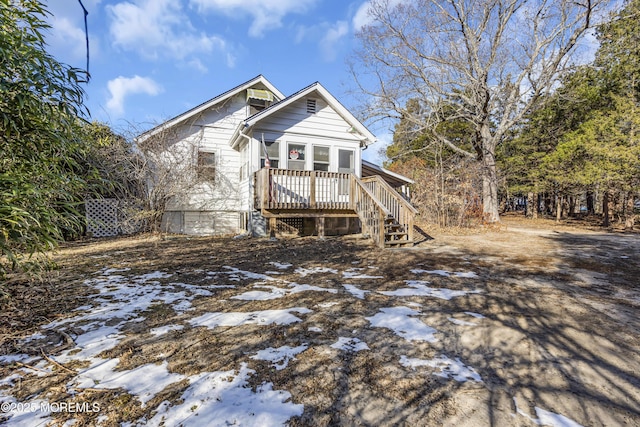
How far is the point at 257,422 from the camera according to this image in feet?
5.74

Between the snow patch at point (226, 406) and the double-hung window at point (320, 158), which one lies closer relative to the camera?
the snow patch at point (226, 406)

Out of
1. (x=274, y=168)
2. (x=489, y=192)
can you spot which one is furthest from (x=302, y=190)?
(x=489, y=192)

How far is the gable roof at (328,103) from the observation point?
31.3ft

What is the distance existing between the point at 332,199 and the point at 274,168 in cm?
206

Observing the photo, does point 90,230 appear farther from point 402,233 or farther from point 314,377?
point 314,377

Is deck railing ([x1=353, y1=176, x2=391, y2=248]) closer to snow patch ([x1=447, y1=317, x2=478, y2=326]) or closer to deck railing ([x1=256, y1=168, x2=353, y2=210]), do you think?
deck railing ([x1=256, y1=168, x2=353, y2=210])

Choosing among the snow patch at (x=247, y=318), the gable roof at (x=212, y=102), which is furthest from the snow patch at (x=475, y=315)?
the gable roof at (x=212, y=102)

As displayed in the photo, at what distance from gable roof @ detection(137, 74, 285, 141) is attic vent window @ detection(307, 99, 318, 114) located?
9.17 ft

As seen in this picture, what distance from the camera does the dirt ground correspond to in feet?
6.21

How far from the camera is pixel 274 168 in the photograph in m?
9.12

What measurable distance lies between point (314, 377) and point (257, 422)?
550 mm

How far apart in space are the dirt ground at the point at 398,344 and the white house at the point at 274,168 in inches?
145

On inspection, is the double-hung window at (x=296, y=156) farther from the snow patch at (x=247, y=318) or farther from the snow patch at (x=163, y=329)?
the snow patch at (x=163, y=329)

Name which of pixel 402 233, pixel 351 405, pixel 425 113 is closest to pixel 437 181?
pixel 402 233
